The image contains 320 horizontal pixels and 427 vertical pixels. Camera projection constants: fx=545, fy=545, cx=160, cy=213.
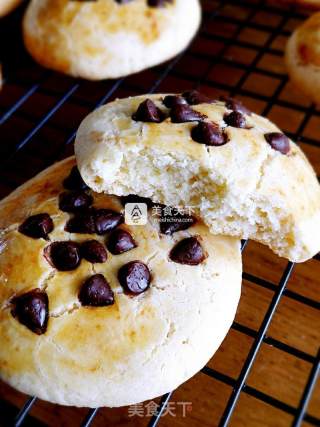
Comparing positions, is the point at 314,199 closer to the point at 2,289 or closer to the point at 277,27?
the point at 2,289

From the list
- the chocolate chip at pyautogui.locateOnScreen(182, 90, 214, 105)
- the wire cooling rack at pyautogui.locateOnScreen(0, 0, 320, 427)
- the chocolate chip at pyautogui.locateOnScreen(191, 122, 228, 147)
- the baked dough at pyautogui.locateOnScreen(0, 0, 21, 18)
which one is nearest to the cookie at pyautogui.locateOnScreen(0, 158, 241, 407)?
the chocolate chip at pyautogui.locateOnScreen(191, 122, 228, 147)

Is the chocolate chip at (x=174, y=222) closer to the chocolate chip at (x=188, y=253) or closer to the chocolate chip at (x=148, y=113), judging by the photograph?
the chocolate chip at (x=188, y=253)

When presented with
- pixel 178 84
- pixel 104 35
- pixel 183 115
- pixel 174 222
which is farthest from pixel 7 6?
pixel 174 222

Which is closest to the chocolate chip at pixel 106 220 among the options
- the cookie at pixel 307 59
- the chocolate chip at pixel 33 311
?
the chocolate chip at pixel 33 311

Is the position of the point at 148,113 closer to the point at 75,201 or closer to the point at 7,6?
the point at 75,201

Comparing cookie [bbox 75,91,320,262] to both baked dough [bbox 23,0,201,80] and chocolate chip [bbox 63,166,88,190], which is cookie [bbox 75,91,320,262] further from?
baked dough [bbox 23,0,201,80]
